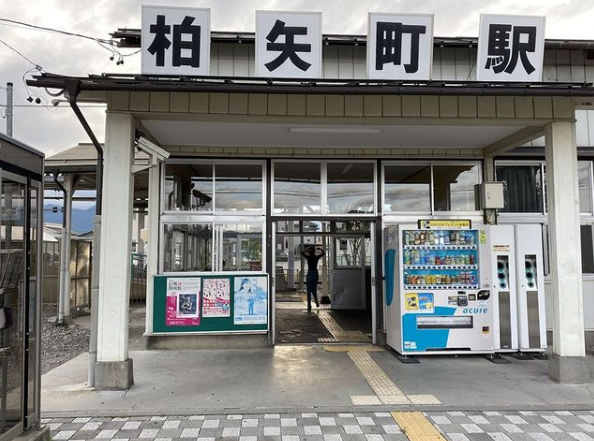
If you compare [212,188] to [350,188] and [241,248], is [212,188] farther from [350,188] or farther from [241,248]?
[350,188]

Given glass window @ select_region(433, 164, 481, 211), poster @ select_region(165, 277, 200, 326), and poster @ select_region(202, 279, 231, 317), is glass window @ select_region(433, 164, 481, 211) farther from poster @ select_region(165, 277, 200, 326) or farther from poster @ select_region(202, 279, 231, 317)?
poster @ select_region(165, 277, 200, 326)

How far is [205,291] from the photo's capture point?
6.58 m

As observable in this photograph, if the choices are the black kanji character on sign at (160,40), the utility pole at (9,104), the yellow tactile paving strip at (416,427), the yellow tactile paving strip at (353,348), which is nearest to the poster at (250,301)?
the yellow tactile paving strip at (353,348)

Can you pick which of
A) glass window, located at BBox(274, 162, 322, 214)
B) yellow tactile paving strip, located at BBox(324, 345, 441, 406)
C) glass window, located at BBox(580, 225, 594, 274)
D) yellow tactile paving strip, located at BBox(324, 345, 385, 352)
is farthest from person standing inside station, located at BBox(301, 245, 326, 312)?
glass window, located at BBox(580, 225, 594, 274)

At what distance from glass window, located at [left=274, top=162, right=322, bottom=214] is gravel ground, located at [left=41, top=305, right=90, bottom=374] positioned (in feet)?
12.2

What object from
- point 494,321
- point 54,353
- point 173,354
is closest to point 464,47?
point 494,321

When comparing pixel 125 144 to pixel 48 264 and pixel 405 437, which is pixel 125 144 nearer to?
pixel 405 437

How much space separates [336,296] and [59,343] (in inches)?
246

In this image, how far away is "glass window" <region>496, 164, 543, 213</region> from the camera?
7062mm

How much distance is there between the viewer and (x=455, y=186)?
23.2ft

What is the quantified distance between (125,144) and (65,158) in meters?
5.06

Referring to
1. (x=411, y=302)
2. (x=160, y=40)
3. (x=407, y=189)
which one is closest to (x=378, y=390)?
(x=411, y=302)

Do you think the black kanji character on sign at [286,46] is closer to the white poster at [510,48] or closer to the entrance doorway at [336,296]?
the white poster at [510,48]

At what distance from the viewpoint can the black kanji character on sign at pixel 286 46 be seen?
4391 millimetres
